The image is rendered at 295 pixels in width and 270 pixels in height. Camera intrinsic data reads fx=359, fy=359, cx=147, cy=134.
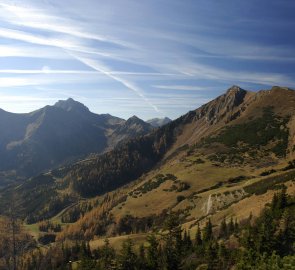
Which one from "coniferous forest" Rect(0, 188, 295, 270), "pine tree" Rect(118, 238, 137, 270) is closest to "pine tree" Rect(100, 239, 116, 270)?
"coniferous forest" Rect(0, 188, 295, 270)

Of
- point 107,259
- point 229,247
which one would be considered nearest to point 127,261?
point 107,259

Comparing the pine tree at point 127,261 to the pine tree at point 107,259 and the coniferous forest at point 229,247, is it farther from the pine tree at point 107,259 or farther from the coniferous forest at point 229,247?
the pine tree at point 107,259

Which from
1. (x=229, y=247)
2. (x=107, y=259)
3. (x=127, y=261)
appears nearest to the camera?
(x=229, y=247)

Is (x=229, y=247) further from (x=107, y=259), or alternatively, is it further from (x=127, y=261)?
(x=107, y=259)

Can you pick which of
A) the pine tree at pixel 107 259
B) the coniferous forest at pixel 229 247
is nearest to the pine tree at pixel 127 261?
the coniferous forest at pixel 229 247

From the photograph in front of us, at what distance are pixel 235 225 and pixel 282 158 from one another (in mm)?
120662

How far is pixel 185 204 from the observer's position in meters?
162

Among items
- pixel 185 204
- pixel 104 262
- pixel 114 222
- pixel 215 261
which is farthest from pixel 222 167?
pixel 215 261

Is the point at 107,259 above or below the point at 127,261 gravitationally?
below

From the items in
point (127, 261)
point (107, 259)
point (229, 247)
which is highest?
point (229, 247)

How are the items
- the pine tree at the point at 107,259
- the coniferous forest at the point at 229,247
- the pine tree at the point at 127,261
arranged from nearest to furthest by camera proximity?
the coniferous forest at the point at 229,247 < the pine tree at the point at 127,261 < the pine tree at the point at 107,259

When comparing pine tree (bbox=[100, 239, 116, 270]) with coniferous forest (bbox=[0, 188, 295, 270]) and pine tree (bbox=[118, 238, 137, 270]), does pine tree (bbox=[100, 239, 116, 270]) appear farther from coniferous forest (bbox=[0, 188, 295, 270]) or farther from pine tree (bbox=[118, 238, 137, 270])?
pine tree (bbox=[118, 238, 137, 270])

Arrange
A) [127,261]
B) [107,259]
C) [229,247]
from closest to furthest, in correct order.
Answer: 1. [229,247]
2. [127,261]
3. [107,259]

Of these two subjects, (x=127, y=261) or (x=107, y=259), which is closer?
(x=127, y=261)
